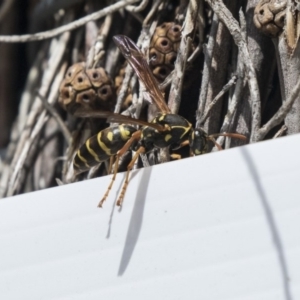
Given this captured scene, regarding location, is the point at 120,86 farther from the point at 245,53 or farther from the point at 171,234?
the point at 171,234

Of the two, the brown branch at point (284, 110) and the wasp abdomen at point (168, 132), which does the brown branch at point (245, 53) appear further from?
the wasp abdomen at point (168, 132)

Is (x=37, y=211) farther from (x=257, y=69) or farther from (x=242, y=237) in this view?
(x=257, y=69)

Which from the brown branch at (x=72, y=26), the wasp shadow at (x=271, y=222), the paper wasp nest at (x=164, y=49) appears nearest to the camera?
the wasp shadow at (x=271, y=222)

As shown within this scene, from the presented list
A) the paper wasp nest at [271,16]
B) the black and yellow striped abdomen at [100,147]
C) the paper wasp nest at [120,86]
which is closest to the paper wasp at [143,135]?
the black and yellow striped abdomen at [100,147]

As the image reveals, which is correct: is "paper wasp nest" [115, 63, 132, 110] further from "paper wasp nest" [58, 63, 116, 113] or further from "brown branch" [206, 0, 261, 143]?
"brown branch" [206, 0, 261, 143]

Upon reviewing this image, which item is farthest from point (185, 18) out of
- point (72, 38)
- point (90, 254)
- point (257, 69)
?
point (90, 254)

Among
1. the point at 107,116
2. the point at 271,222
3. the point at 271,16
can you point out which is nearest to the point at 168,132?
the point at 107,116
